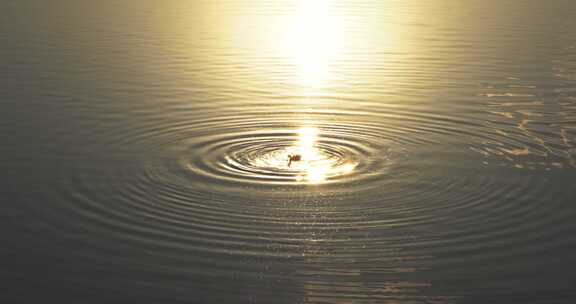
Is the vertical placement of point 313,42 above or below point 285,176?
above

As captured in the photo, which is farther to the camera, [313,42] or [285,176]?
[313,42]

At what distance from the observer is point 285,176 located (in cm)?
1738

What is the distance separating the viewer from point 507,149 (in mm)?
19797

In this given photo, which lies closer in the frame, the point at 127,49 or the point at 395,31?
the point at 127,49

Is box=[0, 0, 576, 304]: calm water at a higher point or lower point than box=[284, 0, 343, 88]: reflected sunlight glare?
lower

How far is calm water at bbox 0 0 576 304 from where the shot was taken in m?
13.1

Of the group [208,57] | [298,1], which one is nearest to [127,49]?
[208,57]

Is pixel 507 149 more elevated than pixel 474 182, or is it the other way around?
pixel 507 149

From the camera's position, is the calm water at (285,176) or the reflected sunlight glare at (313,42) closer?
the calm water at (285,176)

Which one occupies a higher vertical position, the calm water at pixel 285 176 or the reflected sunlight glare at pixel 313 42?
the reflected sunlight glare at pixel 313 42

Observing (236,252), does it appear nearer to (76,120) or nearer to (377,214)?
(377,214)

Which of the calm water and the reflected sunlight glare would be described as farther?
the reflected sunlight glare

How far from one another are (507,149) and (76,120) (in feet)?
33.9

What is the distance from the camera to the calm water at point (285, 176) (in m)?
13.1
